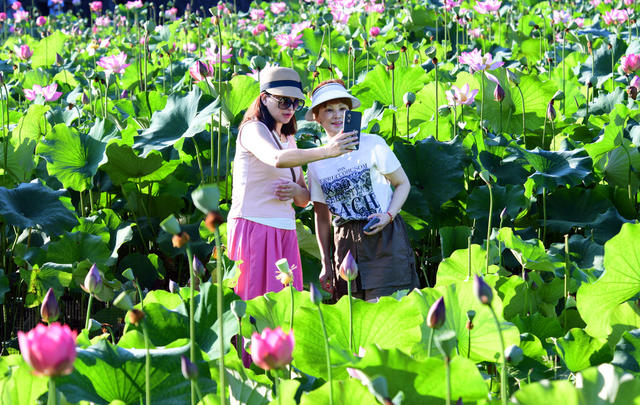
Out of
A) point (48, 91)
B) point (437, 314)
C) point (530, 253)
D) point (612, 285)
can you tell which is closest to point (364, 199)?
point (530, 253)

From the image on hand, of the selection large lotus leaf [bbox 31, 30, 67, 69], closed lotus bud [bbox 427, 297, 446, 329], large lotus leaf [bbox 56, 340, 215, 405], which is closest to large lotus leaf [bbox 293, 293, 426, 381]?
large lotus leaf [bbox 56, 340, 215, 405]

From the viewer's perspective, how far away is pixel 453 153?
9.15 feet

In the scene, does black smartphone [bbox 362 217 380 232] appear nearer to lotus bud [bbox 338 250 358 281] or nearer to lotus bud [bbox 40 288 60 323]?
lotus bud [bbox 338 250 358 281]

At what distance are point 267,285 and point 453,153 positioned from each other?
0.95 meters

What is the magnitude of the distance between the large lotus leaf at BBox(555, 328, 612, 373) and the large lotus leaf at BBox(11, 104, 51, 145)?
2428 mm

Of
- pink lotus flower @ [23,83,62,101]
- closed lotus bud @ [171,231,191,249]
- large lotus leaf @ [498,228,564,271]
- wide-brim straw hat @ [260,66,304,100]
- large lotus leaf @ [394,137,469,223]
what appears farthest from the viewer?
pink lotus flower @ [23,83,62,101]

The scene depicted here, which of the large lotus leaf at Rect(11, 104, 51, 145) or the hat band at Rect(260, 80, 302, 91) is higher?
the hat band at Rect(260, 80, 302, 91)

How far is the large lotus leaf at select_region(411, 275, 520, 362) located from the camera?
4.24 feet

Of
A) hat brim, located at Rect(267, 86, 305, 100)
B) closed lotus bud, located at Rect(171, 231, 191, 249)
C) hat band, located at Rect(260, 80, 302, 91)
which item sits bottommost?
hat brim, located at Rect(267, 86, 305, 100)

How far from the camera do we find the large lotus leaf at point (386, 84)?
11.6 ft

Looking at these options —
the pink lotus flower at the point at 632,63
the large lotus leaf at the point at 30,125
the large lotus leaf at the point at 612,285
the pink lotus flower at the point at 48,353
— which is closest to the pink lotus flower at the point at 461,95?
the pink lotus flower at the point at 632,63

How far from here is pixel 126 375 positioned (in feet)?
3.79

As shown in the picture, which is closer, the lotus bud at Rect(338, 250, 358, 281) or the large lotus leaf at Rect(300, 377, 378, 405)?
the large lotus leaf at Rect(300, 377, 378, 405)

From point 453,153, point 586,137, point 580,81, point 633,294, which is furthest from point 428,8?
point 633,294
